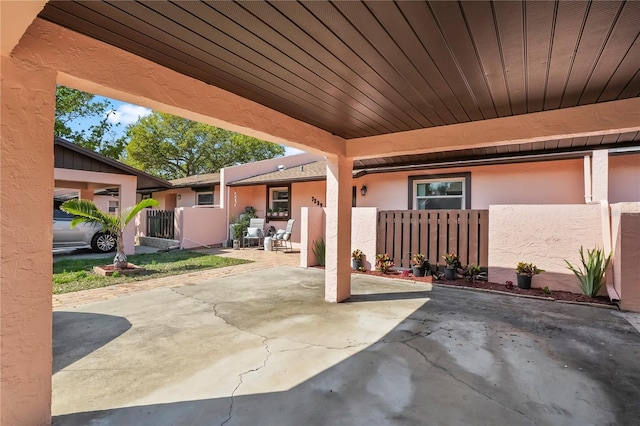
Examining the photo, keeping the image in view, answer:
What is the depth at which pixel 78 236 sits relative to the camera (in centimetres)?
1032

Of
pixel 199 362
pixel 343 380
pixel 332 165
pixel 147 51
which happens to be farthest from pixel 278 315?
pixel 147 51

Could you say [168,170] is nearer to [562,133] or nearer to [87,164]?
[87,164]

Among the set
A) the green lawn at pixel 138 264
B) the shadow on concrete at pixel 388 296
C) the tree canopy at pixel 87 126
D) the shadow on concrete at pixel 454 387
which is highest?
the tree canopy at pixel 87 126

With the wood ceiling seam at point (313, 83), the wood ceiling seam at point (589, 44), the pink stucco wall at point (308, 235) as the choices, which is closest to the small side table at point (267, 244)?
the pink stucco wall at point (308, 235)

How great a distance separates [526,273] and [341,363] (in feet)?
15.5

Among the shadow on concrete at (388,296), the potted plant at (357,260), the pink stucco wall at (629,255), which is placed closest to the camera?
the pink stucco wall at (629,255)

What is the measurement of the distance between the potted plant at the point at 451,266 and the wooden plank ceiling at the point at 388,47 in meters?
3.89

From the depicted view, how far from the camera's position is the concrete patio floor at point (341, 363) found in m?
2.24

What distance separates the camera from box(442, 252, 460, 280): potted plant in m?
6.54

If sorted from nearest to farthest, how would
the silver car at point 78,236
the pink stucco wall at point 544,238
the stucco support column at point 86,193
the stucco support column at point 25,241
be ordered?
the stucco support column at point 25,241
the pink stucco wall at point 544,238
the silver car at point 78,236
the stucco support column at point 86,193

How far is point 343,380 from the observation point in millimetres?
2650

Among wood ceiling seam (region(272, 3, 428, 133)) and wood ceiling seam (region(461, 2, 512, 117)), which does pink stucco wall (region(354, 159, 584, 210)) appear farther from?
wood ceiling seam (region(461, 2, 512, 117))

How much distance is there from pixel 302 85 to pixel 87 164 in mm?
9303

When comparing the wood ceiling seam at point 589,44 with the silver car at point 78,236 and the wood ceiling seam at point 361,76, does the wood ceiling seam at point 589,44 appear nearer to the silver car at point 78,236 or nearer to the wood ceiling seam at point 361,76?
the wood ceiling seam at point 361,76
